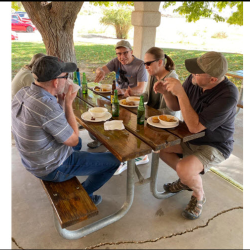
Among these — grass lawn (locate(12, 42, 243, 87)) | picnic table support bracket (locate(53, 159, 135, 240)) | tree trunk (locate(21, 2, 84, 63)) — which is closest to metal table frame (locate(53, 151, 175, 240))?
picnic table support bracket (locate(53, 159, 135, 240))

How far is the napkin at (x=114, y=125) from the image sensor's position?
6.69 ft

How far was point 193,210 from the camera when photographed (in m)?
2.25

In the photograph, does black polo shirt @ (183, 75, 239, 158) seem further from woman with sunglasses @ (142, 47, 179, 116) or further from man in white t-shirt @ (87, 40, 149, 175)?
man in white t-shirt @ (87, 40, 149, 175)

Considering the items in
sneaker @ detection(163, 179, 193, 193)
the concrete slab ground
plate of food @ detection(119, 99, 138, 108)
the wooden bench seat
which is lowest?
the concrete slab ground

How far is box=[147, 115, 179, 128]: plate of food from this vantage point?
2.05 m

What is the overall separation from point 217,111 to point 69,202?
1.46 meters

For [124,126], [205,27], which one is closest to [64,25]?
[124,126]

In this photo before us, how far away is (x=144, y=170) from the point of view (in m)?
3.02

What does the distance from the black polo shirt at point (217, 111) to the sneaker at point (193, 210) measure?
576 mm

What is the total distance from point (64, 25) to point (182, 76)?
6243mm

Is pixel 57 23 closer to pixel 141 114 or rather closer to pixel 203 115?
pixel 141 114

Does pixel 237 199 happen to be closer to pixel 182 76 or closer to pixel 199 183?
pixel 199 183

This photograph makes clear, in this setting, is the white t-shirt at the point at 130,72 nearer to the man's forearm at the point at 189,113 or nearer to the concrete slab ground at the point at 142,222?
the man's forearm at the point at 189,113

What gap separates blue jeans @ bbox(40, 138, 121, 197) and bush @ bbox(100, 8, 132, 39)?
11.1m
